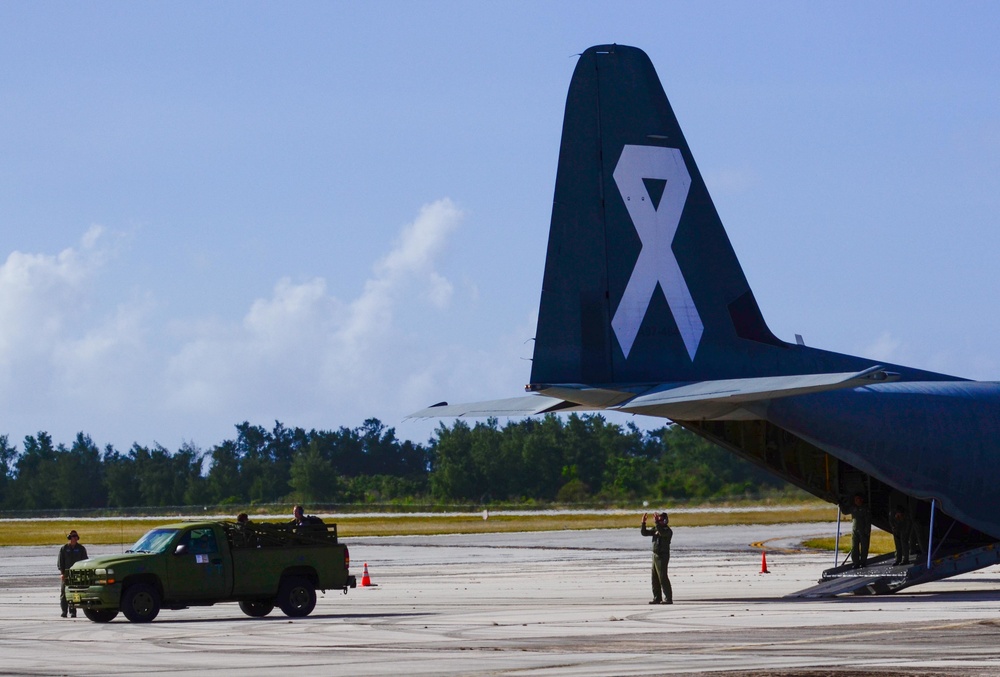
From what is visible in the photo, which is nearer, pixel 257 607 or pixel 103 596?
pixel 103 596

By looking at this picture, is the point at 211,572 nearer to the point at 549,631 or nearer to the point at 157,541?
the point at 157,541

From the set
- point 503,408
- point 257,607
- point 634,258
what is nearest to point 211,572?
point 257,607

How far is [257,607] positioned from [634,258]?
31.6 ft

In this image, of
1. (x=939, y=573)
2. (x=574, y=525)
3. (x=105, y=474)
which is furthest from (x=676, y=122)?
(x=105, y=474)

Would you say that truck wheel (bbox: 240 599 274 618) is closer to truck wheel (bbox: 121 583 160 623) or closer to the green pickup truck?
the green pickup truck

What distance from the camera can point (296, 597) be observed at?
84.0 feet

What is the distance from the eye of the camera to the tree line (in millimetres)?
90812

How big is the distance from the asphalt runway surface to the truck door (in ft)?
1.94

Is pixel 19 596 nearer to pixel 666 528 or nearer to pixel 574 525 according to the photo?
pixel 666 528

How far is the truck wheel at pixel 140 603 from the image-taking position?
24438 mm

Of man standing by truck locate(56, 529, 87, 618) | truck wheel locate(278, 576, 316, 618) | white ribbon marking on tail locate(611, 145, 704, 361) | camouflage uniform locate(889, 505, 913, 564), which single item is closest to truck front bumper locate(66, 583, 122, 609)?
man standing by truck locate(56, 529, 87, 618)

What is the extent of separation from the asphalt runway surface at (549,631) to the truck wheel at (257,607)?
27cm

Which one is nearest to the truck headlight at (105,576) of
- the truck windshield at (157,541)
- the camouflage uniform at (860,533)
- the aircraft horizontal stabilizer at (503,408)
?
the truck windshield at (157,541)

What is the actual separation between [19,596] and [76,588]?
30.2ft
